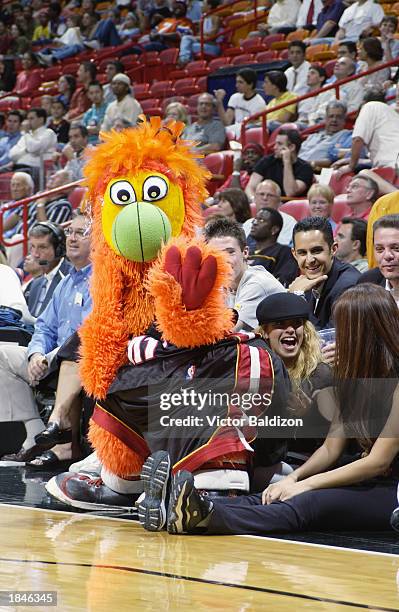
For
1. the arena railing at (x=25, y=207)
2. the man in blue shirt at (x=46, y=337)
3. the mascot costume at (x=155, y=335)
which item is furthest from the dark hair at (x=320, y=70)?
the mascot costume at (x=155, y=335)

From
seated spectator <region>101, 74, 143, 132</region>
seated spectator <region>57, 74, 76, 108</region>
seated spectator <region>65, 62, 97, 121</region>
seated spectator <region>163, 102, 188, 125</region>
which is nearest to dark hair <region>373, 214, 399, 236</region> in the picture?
seated spectator <region>163, 102, 188, 125</region>

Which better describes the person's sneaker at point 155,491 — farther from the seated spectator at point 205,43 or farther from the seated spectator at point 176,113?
the seated spectator at point 205,43

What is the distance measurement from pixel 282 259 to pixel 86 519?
2.64 metres

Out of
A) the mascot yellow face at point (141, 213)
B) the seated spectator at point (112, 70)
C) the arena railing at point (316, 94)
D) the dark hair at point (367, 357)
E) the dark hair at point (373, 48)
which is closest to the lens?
the dark hair at point (367, 357)

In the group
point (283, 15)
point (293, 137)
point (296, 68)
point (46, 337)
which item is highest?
point (283, 15)

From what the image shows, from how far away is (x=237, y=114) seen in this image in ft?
33.3

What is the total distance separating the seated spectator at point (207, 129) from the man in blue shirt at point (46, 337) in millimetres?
4354

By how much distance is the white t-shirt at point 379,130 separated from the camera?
23.8 ft

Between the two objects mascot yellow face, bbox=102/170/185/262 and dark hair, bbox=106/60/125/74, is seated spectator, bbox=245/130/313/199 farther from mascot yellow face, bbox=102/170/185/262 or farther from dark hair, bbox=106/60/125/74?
dark hair, bbox=106/60/125/74

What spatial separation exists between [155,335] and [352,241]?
2.07 meters

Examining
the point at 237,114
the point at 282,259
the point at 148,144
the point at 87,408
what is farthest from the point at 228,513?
the point at 237,114

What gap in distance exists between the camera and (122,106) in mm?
11016

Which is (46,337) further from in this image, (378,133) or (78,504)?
(378,133)

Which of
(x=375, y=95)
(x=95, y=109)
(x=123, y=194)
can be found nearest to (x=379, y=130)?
(x=375, y=95)
